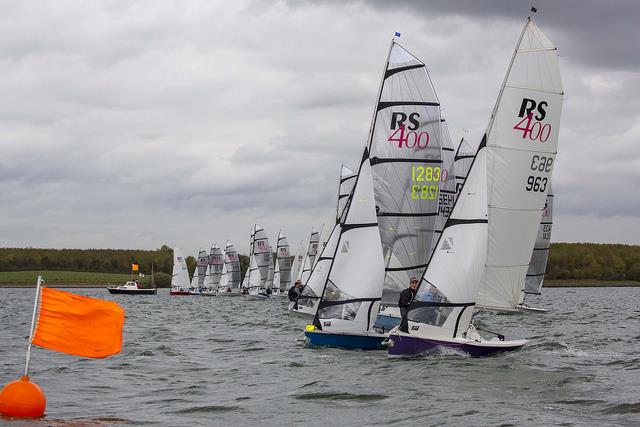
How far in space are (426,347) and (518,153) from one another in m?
7.82

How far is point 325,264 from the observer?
34812 mm

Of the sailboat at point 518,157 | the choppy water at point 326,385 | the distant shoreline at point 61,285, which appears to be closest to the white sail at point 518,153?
the sailboat at point 518,157

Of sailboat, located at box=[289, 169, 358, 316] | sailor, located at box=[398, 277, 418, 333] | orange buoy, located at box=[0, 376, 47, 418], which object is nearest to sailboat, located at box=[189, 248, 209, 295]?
sailboat, located at box=[289, 169, 358, 316]

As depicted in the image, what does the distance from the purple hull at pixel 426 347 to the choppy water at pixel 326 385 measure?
10.9 inches

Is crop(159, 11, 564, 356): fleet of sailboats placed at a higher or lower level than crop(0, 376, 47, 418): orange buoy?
higher

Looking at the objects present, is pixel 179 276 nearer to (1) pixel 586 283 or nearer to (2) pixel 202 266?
(2) pixel 202 266

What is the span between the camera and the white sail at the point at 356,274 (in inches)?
997

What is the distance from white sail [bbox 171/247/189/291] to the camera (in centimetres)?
10869

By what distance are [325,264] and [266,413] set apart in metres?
18.8

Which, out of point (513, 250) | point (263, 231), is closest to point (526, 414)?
point (513, 250)

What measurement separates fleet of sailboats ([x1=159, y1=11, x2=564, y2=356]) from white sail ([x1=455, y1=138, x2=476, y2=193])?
5.64 m

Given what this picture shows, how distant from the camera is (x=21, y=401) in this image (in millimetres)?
14219

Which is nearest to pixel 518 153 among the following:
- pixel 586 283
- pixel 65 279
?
pixel 586 283

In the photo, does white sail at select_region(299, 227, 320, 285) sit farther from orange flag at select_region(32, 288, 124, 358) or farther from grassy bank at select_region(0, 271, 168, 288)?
grassy bank at select_region(0, 271, 168, 288)
